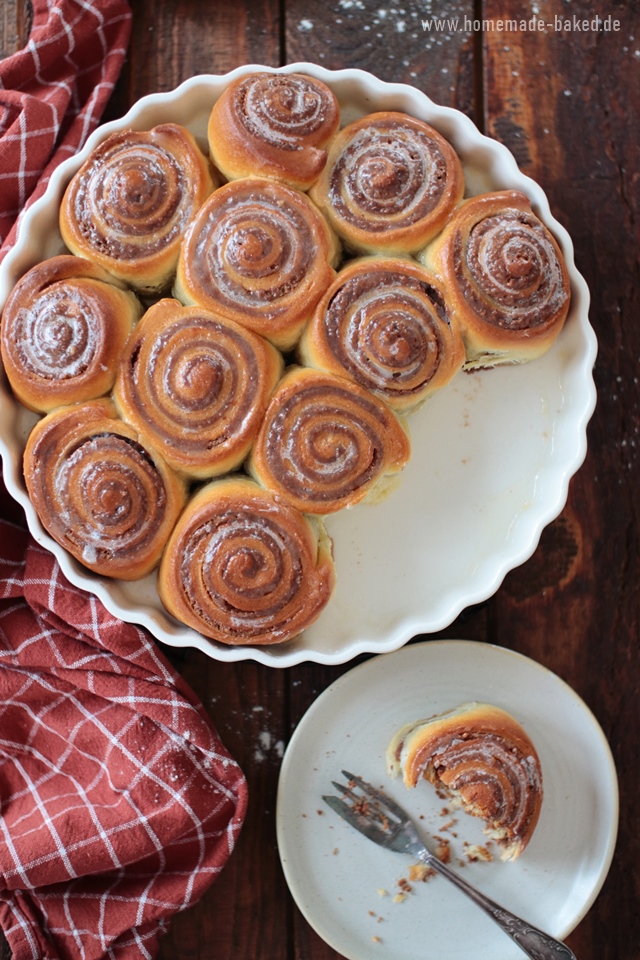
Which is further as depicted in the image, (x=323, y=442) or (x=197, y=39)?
(x=197, y=39)

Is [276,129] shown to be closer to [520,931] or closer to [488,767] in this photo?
[488,767]

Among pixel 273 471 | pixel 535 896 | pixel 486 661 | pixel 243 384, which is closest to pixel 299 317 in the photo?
pixel 243 384

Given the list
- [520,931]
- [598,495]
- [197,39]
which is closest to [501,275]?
[598,495]

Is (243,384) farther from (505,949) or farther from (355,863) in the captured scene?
(505,949)

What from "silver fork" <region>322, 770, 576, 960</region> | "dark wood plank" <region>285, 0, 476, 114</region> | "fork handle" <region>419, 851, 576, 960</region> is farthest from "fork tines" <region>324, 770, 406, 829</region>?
"dark wood plank" <region>285, 0, 476, 114</region>

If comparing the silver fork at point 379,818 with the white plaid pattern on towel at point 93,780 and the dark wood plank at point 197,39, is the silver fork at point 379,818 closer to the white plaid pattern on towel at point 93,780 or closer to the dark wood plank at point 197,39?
the white plaid pattern on towel at point 93,780

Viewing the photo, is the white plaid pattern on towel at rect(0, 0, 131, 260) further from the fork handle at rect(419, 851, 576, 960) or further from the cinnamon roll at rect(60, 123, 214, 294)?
the fork handle at rect(419, 851, 576, 960)

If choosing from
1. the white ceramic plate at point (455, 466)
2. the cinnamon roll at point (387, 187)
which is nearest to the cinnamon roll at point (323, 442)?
the white ceramic plate at point (455, 466)

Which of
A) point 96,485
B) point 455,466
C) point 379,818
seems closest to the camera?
point 96,485
